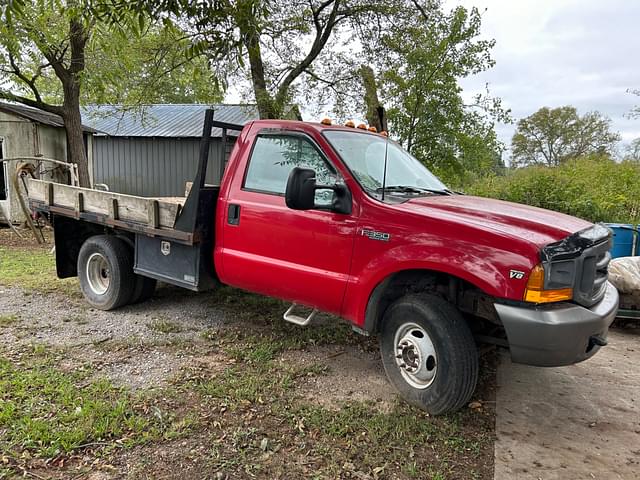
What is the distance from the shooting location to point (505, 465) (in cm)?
297

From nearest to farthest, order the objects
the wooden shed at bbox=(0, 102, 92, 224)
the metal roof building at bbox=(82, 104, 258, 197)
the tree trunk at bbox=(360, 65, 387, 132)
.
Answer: the tree trunk at bbox=(360, 65, 387, 132) → the wooden shed at bbox=(0, 102, 92, 224) → the metal roof building at bbox=(82, 104, 258, 197)

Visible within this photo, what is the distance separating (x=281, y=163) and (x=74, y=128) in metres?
10.1

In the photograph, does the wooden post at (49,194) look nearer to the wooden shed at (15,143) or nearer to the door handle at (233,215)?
the door handle at (233,215)

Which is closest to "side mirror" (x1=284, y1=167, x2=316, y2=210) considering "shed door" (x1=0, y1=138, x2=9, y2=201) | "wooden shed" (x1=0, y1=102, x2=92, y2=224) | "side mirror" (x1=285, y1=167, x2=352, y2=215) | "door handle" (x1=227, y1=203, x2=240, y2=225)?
"side mirror" (x1=285, y1=167, x2=352, y2=215)

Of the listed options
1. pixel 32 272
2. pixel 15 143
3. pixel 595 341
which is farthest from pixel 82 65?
pixel 595 341

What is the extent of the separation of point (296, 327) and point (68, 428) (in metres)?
2.47

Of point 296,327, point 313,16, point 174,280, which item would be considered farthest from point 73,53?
point 296,327

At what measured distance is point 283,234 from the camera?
4094mm

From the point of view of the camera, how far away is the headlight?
2.96 meters

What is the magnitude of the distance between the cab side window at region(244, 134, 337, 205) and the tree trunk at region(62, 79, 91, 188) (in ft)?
30.4

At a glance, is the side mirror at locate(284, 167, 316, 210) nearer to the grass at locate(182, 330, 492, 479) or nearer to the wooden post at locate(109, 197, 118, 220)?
the grass at locate(182, 330, 492, 479)

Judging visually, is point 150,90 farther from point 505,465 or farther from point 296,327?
point 505,465

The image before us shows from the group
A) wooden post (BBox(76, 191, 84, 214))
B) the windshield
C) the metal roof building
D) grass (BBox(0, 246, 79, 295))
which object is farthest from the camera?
the metal roof building

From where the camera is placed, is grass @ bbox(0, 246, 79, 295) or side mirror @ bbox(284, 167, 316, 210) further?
grass @ bbox(0, 246, 79, 295)
